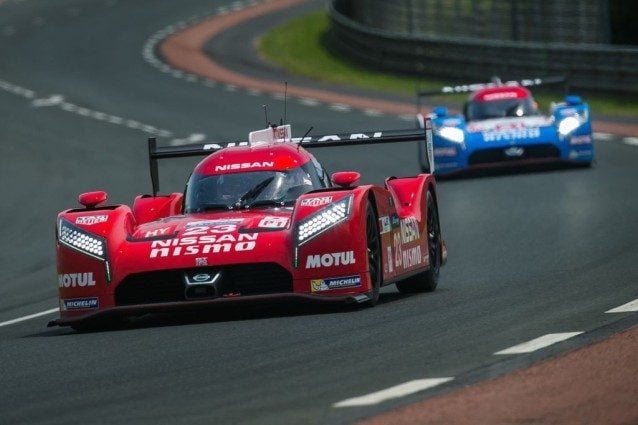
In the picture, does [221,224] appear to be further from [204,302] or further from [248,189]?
[248,189]

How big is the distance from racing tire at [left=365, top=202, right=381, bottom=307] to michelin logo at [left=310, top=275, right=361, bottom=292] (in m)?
0.24

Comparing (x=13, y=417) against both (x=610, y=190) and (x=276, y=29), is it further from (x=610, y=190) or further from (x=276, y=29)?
(x=276, y=29)

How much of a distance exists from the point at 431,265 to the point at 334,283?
2253 millimetres

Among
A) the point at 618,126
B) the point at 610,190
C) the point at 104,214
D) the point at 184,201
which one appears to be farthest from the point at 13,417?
the point at 618,126

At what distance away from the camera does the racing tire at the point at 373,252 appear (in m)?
11.8

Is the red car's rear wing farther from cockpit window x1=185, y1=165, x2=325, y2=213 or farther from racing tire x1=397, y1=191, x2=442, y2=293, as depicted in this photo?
cockpit window x1=185, y1=165, x2=325, y2=213

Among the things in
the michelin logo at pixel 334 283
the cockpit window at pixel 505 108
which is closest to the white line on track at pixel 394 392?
the michelin logo at pixel 334 283

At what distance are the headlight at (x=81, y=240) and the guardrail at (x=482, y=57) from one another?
76.0 ft

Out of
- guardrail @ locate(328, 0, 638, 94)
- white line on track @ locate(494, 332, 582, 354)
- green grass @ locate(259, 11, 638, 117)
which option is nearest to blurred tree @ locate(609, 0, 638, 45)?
guardrail @ locate(328, 0, 638, 94)

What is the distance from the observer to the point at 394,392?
7758 mm

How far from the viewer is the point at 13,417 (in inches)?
311

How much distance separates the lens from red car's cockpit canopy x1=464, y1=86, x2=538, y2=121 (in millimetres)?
25625

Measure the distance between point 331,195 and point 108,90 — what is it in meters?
31.7

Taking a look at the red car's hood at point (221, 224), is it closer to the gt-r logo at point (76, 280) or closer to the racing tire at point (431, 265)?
the gt-r logo at point (76, 280)
